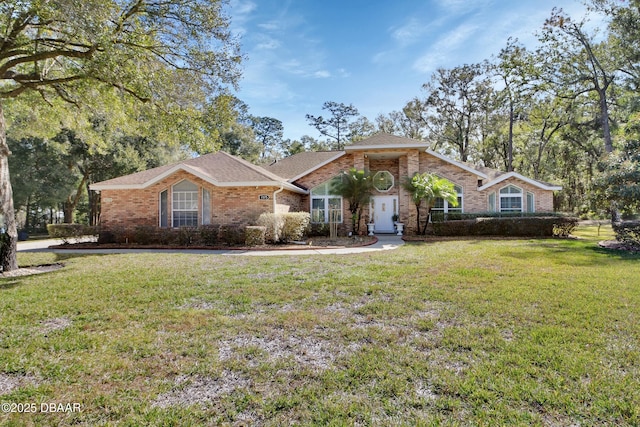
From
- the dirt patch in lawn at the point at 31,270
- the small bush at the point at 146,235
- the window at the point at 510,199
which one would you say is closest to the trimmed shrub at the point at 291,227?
the small bush at the point at 146,235

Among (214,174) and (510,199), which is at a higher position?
(214,174)

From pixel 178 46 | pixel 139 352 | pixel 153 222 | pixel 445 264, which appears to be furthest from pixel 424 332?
pixel 153 222

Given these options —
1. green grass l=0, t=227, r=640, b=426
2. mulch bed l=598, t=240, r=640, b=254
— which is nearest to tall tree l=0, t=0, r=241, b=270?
green grass l=0, t=227, r=640, b=426

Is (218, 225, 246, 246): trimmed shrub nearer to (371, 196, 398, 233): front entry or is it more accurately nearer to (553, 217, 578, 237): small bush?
(371, 196, 398, 233): front entry

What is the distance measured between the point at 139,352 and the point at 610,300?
22.7 ft

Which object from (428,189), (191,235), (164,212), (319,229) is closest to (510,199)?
(428,189)

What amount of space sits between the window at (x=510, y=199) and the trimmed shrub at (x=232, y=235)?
1495cm

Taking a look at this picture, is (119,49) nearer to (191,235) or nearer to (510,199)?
(191,235)

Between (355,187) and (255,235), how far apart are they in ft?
20.1

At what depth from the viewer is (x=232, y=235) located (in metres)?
13.9

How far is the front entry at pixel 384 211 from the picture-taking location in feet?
64.2

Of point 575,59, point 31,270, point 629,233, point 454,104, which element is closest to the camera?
point 31,270

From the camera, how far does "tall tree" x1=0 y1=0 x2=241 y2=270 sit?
7.53 metres

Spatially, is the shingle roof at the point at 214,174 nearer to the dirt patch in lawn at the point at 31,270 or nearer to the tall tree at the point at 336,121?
the dirt patch in lawn at the point at 31,270
